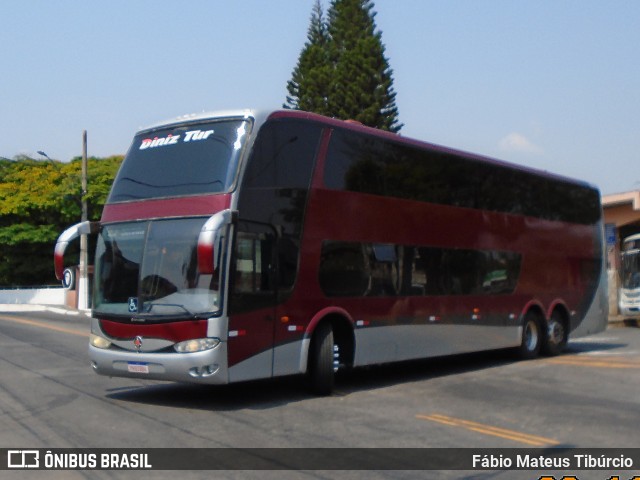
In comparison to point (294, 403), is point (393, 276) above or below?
above

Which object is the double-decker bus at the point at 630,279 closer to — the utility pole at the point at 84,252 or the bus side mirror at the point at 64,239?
the utility pole at the point at 84,252

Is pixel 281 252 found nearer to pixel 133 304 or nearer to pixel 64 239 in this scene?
pixel 133 304

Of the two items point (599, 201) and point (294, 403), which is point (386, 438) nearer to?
point (294, 403)

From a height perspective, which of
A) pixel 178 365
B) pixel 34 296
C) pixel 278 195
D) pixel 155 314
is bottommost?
pixel 178 365

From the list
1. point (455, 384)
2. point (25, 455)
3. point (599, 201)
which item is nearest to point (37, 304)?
point (599, 201)

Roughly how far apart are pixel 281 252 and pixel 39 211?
2057 inches

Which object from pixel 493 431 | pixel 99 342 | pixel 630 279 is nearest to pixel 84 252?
pixel 630 279

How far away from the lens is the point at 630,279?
3331 centimetres

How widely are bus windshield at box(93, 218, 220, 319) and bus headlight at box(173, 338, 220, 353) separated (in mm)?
329

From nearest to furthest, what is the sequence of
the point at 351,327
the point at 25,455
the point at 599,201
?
the point at 25,455 < the point at 351,327 < the point at 599,201

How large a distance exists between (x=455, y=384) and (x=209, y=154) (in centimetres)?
584

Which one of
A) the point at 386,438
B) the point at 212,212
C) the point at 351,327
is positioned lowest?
the point at 386,438

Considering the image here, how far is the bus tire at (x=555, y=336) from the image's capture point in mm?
19016

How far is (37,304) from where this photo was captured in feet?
176
